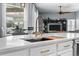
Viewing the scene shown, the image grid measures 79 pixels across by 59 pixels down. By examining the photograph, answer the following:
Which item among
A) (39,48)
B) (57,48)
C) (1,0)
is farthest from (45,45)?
(1,0)

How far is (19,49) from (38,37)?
695 millimetres

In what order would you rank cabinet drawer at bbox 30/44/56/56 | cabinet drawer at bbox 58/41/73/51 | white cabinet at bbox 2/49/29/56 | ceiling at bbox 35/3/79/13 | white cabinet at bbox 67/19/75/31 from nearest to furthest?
white cabinet at bbox 2/49/29/56
cabinet drawer at bbox 30/44/56/56
cabinet drawer at bbox 58/41/73/51
ceiling at bbox 35/3/79/13
white cabinet at bbox 67/19/75/31

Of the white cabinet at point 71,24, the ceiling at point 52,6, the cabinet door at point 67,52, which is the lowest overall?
the cabinet door at point 67,52

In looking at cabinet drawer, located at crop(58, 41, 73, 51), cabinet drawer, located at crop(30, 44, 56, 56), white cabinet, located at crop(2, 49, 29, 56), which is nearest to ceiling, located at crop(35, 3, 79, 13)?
cabinet drawer, located at crop(58, 41, 73, 51)

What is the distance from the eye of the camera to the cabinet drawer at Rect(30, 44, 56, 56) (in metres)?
1.17

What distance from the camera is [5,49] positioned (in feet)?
3.07

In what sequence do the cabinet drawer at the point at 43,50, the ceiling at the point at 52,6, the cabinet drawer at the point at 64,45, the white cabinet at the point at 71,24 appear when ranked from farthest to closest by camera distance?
the white cabinet at the point at 71,24 < the ceiling at the point at 52,6 < the cabinet drawer at the point at 64,45 < the cabinet drawer at the point at 43,50

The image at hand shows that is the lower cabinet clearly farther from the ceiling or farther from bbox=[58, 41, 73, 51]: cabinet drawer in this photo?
the ceiling

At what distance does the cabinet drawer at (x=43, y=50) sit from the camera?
117cm

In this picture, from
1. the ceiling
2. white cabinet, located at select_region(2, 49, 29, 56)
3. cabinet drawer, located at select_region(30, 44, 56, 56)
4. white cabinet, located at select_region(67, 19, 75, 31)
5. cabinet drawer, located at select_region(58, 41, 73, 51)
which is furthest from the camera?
white cabinet, located at select_region(67, 19, 75, 31)

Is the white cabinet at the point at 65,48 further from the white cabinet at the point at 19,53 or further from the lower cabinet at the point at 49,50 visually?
the white cabinet at the point at 19,53

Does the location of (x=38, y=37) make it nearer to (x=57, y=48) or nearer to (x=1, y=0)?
(x=57, y=48)

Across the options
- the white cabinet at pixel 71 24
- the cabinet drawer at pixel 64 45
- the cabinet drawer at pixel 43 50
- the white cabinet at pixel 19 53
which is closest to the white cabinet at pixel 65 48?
the cabinet drawer at pixel 64 45

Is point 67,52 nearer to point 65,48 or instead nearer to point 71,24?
point 65,48
